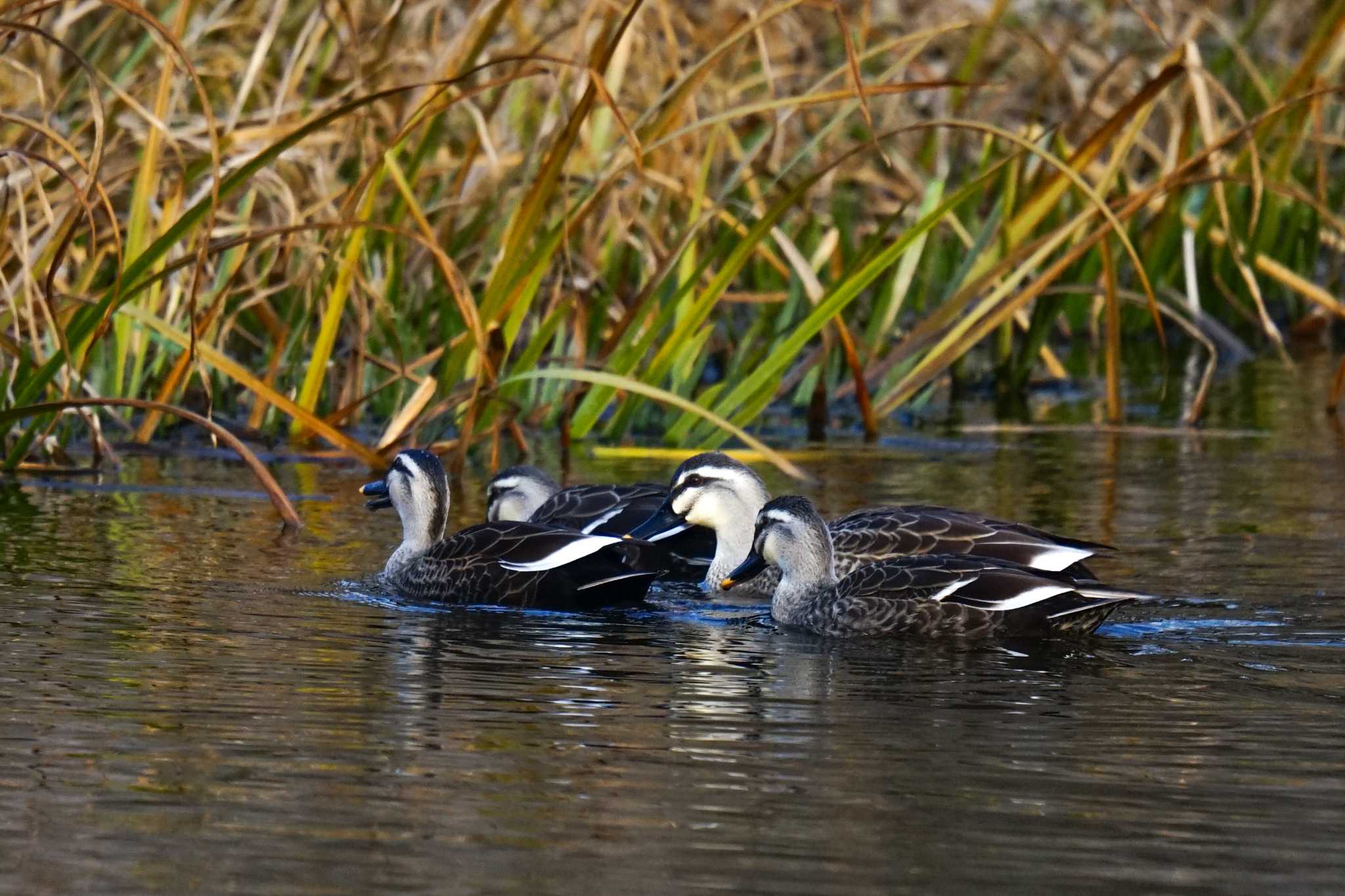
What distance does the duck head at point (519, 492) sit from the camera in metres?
7.94

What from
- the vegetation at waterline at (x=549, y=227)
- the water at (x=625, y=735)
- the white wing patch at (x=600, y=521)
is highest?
the vegetation at waterline at (x=549, y=227)

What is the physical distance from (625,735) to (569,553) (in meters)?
1.94

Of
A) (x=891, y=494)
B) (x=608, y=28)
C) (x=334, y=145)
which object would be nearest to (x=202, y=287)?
(x=334, y=145)

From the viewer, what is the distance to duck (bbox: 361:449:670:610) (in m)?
6.60

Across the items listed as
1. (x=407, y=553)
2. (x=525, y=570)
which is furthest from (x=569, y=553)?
(x=407, y=553)

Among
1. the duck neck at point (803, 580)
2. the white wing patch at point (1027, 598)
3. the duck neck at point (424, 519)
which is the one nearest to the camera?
the white wing patch at point (1027, 598)

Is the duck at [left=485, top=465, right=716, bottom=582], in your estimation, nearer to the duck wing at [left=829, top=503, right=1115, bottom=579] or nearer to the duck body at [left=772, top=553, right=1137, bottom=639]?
the duck wing at [left=829, top=503, right=1115, bottom=579]

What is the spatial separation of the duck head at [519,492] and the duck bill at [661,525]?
18.0 inches

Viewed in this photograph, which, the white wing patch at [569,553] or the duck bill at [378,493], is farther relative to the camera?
the duck bill at [378,493]

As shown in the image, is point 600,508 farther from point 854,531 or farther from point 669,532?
point 854,531

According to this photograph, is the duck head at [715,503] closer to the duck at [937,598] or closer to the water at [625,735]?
the water at [625,735]

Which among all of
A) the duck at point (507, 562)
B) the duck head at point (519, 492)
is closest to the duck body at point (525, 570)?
the duck at point (507, 562)

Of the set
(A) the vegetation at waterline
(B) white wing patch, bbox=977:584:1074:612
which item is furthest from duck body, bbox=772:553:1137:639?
(A) the vegetation at waterline

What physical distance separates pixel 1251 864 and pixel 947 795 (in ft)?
2.03
